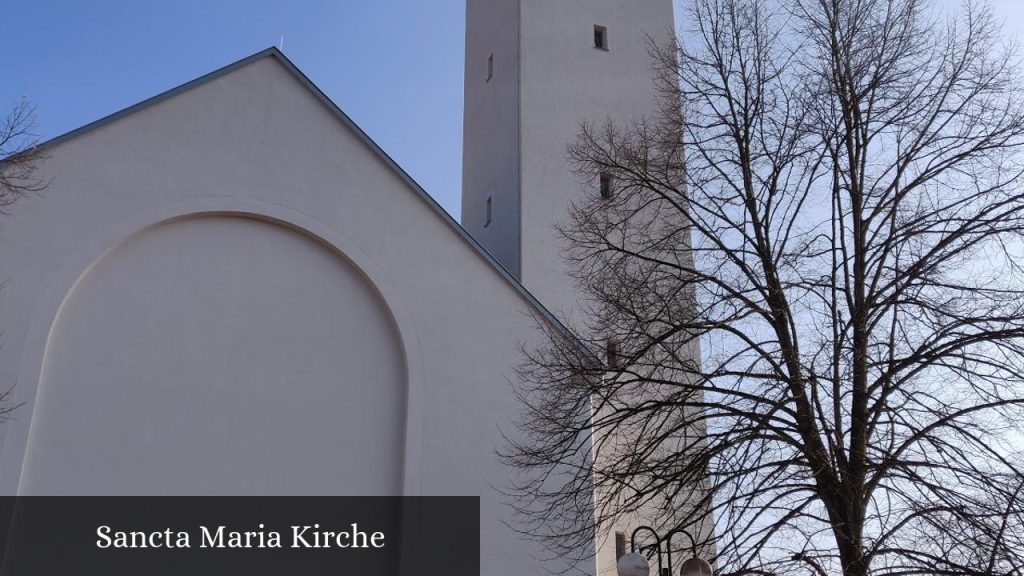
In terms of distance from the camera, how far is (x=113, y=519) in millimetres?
11961

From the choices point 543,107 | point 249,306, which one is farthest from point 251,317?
point 543,107

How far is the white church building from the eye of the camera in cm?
1241

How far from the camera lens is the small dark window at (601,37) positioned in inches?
783

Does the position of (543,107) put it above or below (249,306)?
above

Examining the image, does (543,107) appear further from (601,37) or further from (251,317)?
(251,317)

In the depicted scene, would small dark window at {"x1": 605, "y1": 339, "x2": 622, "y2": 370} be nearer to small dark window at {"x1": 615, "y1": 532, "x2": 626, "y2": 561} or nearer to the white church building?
the white church building

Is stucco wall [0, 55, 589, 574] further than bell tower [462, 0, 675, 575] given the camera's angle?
No

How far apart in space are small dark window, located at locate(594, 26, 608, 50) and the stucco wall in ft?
23.4

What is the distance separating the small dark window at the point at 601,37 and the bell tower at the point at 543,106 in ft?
0.07

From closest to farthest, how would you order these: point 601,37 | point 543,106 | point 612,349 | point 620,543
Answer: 1. point 612,349
2. point 620,543
3. point 543,106
4. point 601,37

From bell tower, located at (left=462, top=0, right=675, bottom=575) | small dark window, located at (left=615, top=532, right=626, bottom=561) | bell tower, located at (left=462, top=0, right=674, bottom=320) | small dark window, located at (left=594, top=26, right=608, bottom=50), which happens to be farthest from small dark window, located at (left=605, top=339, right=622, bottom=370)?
small dark window, located at (left=594, top=26, right=608, bottom=50)

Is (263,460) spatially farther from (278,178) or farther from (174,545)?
(278,178)

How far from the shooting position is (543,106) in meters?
18.8

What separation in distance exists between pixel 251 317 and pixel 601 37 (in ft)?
33.4
